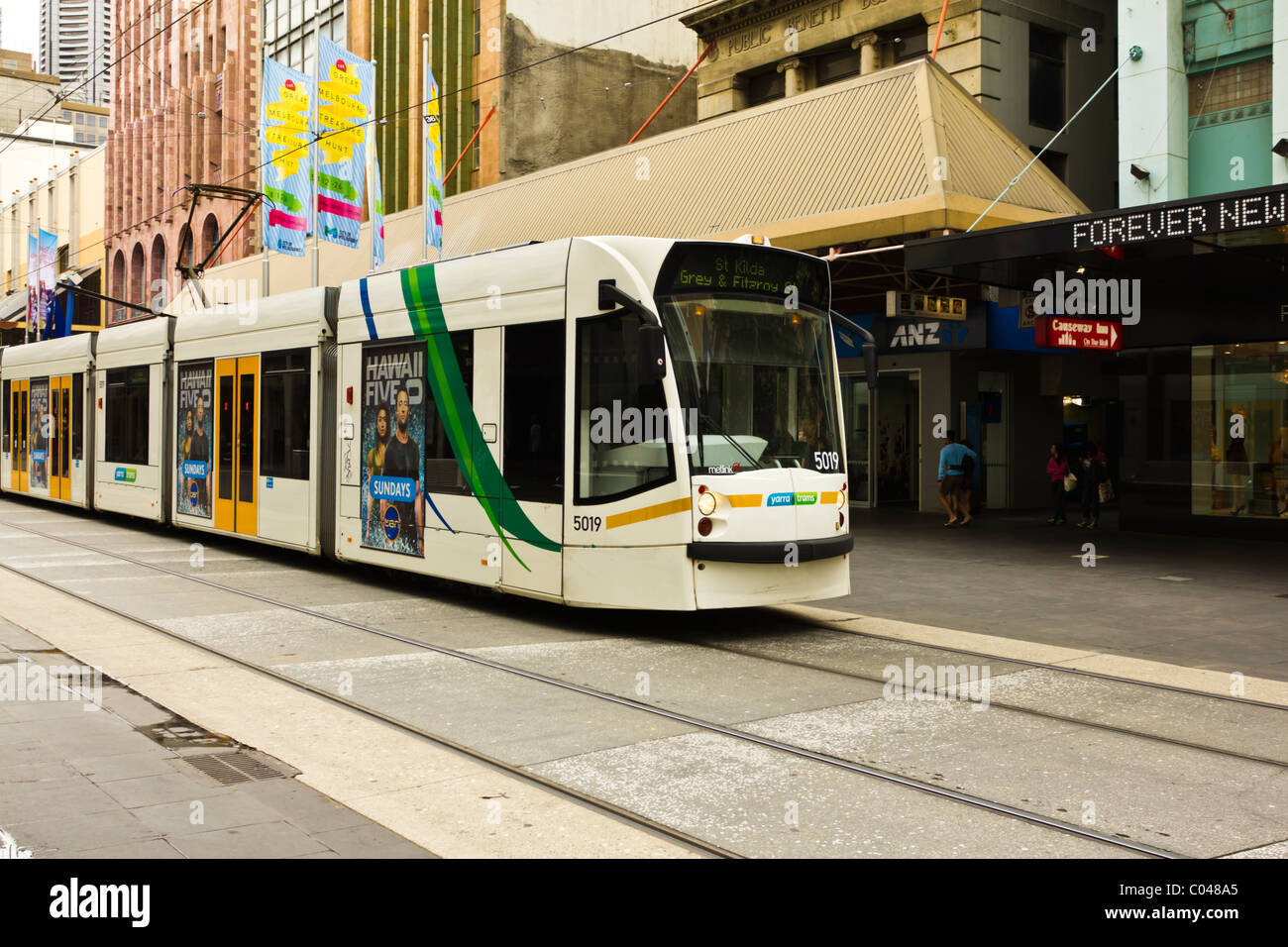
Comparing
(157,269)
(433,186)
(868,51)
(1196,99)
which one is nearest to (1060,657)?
(1196,99)

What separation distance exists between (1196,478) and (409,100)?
27435 mm

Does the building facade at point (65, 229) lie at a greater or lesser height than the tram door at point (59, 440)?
greater

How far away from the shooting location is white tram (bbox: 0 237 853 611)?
9.72m

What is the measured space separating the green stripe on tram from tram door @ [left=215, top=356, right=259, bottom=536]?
4164 millimetres

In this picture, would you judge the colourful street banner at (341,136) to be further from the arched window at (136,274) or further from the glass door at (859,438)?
the arched window at (136,274)

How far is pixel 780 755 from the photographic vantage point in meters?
6.54

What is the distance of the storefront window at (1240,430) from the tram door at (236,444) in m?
14.8

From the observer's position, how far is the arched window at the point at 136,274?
53781 millimetres

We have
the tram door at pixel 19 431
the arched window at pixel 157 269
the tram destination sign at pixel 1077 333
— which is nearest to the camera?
the tram destination sign at pixel 1077 333

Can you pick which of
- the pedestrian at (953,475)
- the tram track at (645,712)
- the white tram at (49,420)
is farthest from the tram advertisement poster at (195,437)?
the pedestrian at (953,475)

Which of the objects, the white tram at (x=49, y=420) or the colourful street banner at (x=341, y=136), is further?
the colourful street banner at (x=341, y=136)
